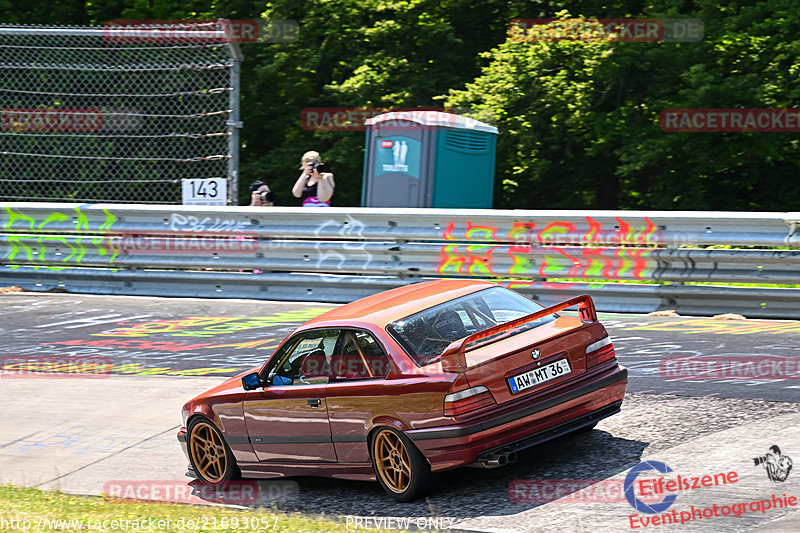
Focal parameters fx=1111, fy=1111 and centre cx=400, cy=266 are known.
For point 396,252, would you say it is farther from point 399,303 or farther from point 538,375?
point 538,375

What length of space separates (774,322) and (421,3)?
44.1ft

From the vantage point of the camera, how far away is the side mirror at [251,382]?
7.25m

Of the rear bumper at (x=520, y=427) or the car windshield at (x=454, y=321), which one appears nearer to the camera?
the rear bumper at (x=520, y=427)

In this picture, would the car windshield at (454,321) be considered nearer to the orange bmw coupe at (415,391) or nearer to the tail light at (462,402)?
the orange bmw coupe at (415,391)

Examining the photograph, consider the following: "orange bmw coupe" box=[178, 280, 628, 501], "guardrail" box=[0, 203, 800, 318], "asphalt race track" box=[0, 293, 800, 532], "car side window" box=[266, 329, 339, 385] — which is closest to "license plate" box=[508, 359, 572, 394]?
"orange bmw coupe" box=[178, 280, 628, 501]

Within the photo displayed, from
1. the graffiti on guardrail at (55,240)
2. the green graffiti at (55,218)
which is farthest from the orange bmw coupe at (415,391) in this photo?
the green graffiti at (55,218)

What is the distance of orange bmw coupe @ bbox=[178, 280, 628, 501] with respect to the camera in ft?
20.6

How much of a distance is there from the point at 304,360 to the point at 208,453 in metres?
1.11

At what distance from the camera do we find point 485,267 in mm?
12242

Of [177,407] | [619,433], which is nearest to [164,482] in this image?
[177,407]

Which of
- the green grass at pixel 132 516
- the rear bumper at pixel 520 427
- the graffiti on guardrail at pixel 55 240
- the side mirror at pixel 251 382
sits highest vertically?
the rear bumper at pixel 520 427

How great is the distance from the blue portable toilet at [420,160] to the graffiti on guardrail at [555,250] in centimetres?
245

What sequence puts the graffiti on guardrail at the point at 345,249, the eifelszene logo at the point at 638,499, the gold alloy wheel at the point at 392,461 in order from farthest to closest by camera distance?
the graffiti on guardrail at the point at 345,249 < the gold alloy wheel at the point at 392,461 < the eifelszene logo at the point at 638,499

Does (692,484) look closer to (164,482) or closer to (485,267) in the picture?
(164,482)
